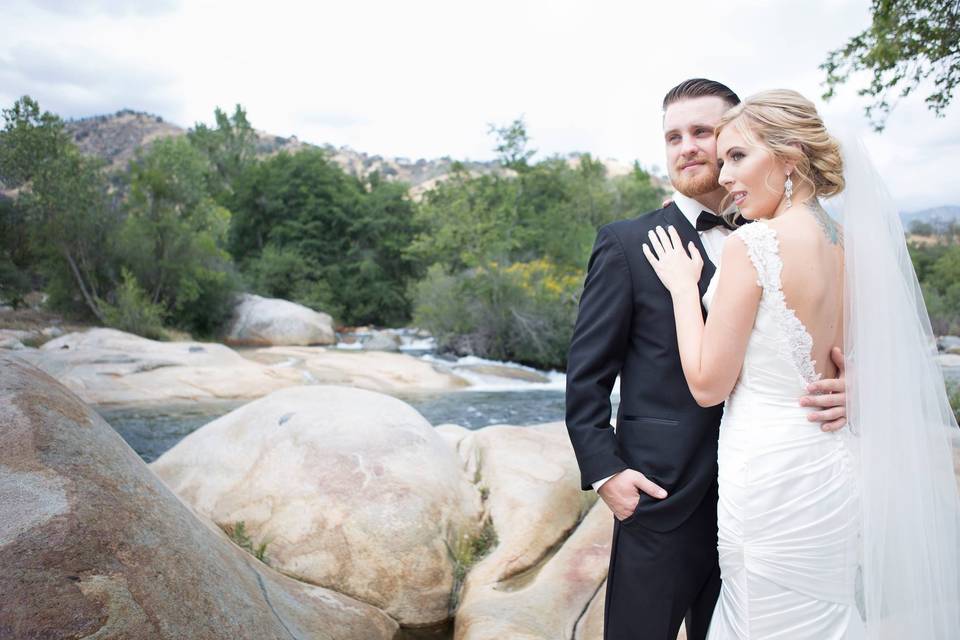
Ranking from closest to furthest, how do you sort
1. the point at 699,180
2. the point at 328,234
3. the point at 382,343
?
the point at 699,180, the point at 382,343, the point at 328,234

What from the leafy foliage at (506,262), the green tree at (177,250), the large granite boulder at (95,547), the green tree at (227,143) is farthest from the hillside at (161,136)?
the large granite boulder at (95,547)

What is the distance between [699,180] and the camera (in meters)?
2.19

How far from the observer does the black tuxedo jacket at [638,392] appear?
6.43ft

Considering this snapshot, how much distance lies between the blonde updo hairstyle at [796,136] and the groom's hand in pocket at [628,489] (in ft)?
3.27

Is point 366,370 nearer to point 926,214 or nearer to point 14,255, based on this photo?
point 14,255

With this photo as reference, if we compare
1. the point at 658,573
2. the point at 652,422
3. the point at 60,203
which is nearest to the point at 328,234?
the point at 60,203

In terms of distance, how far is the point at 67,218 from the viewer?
61.0ft

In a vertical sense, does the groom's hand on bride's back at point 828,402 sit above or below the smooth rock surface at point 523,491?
above

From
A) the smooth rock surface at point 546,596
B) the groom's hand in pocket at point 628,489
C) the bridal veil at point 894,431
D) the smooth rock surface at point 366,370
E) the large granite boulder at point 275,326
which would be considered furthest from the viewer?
the large granite boulder at point 275,326

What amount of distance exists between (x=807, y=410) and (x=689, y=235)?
71 centimetres

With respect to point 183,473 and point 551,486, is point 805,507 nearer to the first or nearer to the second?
point 551,486

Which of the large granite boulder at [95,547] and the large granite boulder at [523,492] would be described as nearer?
the large granite boulder at [95,547]

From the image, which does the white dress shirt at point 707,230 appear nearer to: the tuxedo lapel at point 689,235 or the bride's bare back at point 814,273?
the tuxedo lapel at point 689,235

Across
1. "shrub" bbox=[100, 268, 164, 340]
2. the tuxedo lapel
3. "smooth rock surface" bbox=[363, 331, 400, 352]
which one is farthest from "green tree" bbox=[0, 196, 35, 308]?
the tuxedo lapel
